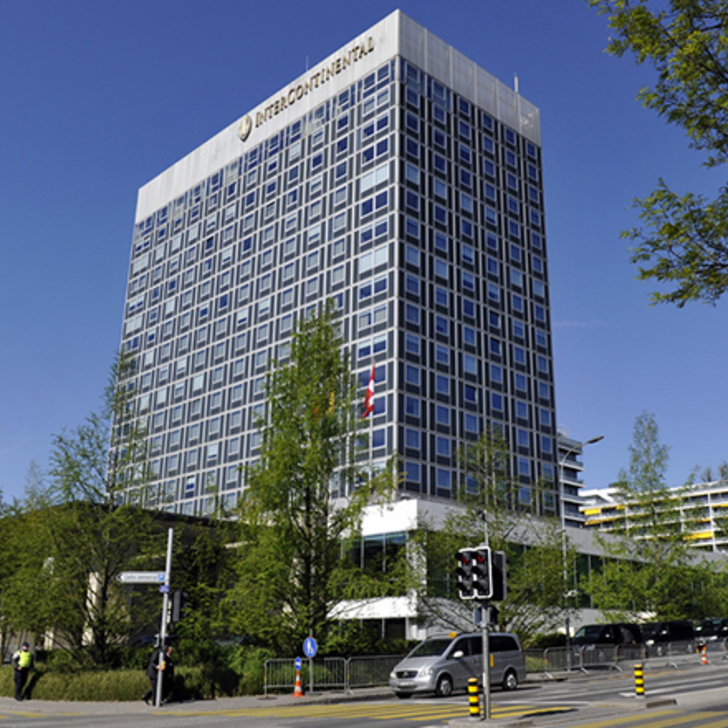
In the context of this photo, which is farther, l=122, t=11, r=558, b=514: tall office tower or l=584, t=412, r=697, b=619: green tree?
l=122, t=11, r=558, b=514: tall office tower

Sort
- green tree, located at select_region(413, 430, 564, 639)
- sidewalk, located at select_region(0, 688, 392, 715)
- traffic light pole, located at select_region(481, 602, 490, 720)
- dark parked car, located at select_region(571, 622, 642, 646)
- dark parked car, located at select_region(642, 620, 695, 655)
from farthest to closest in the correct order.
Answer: dark parked car, located at select_region(642, 620, 695, 655) < dark parked car, located at select_region(571, 622, 642, 646) < green tree, located at select_region(413, 430, 564, 639) < sidewalk, located at select_region(0, 688, 392, 715) < traffic light pole, located at select_region(481, 602, 490, 720)

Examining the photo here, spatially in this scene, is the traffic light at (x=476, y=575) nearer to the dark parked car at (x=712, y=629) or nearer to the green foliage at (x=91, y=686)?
the green foliage at (x=91, y=686)

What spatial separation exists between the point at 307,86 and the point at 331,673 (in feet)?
223

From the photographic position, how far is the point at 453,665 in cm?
2452

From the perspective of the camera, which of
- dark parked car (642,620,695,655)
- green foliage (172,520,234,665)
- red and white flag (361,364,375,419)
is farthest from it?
red and white flag (361,364,375,419)

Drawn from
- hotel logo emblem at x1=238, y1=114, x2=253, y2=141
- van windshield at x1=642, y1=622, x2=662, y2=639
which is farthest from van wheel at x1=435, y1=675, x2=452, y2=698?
hotel logo emblem at x1=238, y1=114, x2=253, y2=141

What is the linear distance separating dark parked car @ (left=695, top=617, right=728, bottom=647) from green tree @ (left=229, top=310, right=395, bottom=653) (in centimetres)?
2855

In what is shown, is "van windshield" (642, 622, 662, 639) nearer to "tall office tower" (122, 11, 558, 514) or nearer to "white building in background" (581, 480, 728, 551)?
"tall office tower" (122, 11, 558, 514)

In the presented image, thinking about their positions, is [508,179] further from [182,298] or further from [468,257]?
[182,298]

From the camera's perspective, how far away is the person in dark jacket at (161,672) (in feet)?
71.8

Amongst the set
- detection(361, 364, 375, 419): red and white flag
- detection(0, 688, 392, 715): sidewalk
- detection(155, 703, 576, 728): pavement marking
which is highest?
detection(361, 364, 375, 419): red and white flag

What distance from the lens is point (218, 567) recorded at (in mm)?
30984

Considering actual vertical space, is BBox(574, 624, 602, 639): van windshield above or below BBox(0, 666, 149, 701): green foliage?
above

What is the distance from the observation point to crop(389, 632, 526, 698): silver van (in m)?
23.7
